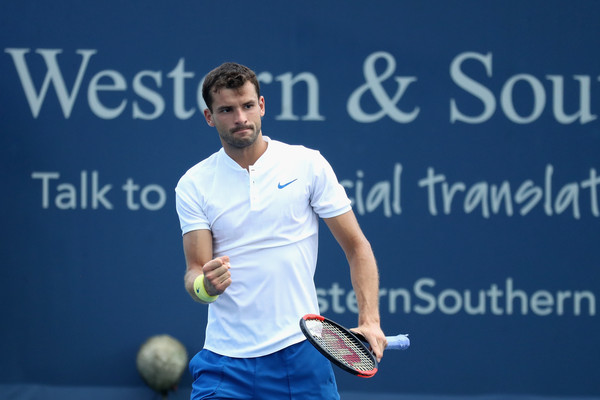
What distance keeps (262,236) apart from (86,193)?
7.73 feet

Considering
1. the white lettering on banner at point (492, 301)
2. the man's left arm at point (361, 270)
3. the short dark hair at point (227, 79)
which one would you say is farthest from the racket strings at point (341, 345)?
the white lettering on banner at point (492, 301)

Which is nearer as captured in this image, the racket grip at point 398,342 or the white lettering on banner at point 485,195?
the racket grip at point 398,342

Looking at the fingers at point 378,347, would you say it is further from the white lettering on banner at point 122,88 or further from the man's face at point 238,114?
the white lettering on banner at point 122,88

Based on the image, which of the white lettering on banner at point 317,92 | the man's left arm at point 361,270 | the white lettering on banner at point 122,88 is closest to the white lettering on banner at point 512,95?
the white lettering on banner at point 317,92

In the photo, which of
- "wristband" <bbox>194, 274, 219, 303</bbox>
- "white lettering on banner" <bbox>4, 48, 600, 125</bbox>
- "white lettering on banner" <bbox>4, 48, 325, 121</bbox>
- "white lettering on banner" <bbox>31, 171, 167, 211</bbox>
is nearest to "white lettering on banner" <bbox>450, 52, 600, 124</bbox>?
"white lettering on banner" <bbox>4, 48, 600, 125</bbox>

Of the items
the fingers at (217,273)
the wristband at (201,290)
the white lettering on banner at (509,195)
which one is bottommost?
the wristband at (201,290)

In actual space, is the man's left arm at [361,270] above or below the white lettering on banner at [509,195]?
below

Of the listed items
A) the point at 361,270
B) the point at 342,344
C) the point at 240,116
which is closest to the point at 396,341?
the point at 342,344

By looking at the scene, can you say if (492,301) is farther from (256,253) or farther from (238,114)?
(238,114)

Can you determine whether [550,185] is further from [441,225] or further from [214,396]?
[214,396]

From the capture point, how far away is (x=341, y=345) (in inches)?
109

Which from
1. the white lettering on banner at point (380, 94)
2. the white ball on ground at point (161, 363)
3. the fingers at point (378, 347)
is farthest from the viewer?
the white lettering on banner at point (380, 94)

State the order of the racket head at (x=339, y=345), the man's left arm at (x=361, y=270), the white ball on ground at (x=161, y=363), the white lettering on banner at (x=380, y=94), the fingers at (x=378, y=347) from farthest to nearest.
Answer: the white lettering on banner at (x=380, y=94)
the white ball on ground at (x=161, y=363)
the man's left arm at (x=361, y=270)
the fingers at (x=378, y=347)
the racket head at (x=339, y=345)

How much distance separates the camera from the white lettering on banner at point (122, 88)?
507 centimetres
